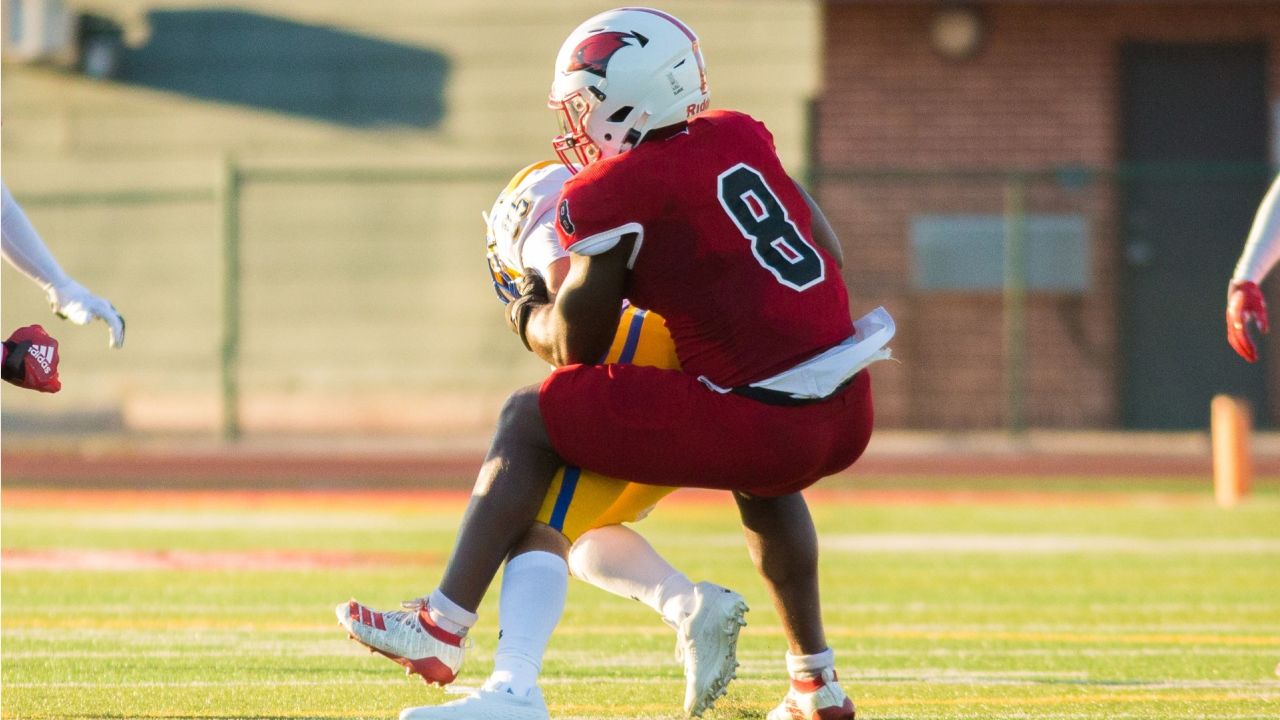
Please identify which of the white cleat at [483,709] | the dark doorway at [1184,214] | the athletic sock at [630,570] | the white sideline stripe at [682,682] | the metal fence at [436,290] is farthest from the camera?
the metal fence at [436,290]

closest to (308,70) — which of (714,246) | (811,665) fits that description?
(811,665)

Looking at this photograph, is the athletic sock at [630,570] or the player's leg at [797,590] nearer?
the player's leg at [797,590]

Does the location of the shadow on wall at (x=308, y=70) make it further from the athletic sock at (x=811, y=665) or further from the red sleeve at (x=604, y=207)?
the red sleeve at (x=604, y=207)

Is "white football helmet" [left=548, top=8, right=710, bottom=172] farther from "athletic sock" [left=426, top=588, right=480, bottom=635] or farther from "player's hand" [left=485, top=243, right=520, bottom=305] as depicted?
"athletic sock" [left=426, top=588, right=480, bottom=635]

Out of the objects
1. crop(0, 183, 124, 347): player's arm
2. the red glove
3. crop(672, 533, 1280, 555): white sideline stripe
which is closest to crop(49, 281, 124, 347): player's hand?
crop(0, 183, 124, 347): player's arm

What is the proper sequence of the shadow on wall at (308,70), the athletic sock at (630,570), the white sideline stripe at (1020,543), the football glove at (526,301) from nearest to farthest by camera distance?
1. the football glove at (526,301)
2. the athletic sock at (630,570)
3. the white sideline stripe at (1020,543)
4. the shadow on wall at (308,70)

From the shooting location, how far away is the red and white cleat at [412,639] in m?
4.04

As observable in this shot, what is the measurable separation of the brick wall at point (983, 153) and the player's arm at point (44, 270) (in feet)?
34.6

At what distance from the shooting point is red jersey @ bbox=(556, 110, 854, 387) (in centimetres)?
397

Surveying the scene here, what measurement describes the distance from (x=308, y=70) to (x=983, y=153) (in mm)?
5934

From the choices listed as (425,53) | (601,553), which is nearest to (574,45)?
(601,553)

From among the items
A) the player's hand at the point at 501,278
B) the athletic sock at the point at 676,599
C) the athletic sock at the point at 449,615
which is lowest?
the athletic sock at the point at 676,599

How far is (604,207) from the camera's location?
3.94m

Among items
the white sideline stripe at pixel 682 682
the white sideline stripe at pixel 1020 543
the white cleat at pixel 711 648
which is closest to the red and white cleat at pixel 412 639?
the white cleat at pixel 711 648
